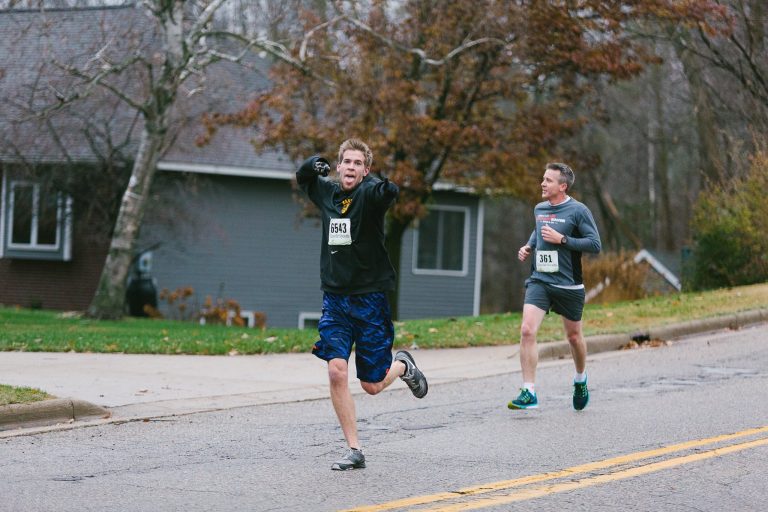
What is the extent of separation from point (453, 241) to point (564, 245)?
20527mm

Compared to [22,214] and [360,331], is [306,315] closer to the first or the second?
[22,214]

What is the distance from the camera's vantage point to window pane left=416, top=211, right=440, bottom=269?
2999 cm

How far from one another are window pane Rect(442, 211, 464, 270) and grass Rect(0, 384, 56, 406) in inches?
820

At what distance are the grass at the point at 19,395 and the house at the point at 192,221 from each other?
14373 millimetres

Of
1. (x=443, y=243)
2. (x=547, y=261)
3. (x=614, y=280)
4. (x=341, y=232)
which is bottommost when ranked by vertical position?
(x=614, y=280)

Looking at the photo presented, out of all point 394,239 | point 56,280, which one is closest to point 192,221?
point 56,280

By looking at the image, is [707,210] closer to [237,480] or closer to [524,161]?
[524,161]

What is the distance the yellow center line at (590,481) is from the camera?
6.40 metres

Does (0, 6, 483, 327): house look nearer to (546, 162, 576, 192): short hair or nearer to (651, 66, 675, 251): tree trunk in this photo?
(651, 66, 675, 251): tree trunk

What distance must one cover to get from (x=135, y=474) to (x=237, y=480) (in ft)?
2.22

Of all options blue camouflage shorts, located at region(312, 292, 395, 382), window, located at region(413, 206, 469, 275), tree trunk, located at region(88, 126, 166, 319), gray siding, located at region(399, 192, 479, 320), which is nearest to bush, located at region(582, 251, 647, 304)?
gray siding, located at region(399, 192, 479, 320)

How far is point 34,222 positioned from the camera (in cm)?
2692

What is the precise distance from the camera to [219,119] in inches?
915

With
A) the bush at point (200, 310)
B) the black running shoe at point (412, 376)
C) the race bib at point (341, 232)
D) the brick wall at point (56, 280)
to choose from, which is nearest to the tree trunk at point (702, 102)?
the bush at point (200, 310)
